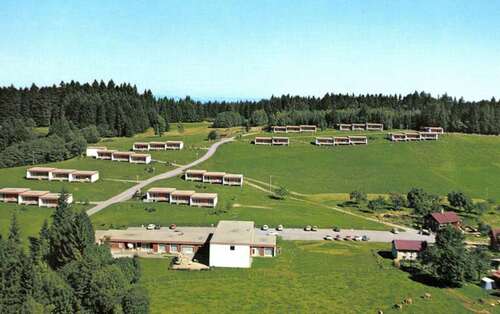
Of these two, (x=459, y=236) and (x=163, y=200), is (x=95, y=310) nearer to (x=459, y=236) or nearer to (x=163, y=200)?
(x=459, y=236)

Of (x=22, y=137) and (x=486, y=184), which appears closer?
(x=486, y=184)

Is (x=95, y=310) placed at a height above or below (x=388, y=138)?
below

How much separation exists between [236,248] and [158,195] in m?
34.3

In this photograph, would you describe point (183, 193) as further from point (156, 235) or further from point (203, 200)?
point (156, 235)

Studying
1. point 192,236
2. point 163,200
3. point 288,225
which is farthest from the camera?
point 163,200

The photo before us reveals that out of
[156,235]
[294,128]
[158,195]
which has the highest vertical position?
[294,128]

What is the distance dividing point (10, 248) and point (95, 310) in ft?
36.5

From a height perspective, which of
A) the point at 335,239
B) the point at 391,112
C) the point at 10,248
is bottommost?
the point at 335,239

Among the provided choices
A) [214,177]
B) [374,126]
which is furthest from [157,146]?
[374,126]

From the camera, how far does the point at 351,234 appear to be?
251ft

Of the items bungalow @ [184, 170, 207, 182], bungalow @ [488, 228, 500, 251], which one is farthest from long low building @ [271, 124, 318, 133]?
bungalow @ [488, 228, 500, 251]

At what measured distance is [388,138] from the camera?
6117 inches

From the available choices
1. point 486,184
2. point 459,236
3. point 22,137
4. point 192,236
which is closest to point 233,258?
point 192,236

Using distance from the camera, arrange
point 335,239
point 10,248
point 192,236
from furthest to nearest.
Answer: point 335,239
point 192,236
point 10,248
